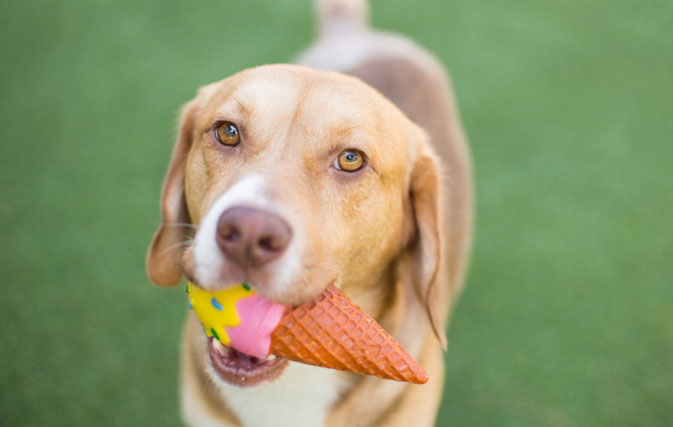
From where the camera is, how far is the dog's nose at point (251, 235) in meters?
1.57

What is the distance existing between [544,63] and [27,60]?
468 cm

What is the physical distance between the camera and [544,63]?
542 cm

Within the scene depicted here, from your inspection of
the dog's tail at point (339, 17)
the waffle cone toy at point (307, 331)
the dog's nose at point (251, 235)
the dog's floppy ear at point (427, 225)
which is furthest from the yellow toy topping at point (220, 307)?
the dog's tail at point (339, 17)

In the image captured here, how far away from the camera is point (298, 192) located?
1.82 meters

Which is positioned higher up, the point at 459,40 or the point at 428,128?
the point at 459,40

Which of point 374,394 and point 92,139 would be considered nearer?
point 374,394

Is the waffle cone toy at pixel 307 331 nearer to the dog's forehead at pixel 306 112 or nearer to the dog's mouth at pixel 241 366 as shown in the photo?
the dog's mouth at pixel 241 366

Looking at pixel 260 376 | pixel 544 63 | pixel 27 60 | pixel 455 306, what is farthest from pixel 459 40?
pixel 260 376

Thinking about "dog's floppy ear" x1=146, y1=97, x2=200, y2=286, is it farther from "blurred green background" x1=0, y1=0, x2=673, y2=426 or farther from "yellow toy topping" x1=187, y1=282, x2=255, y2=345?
"blurred green background" x1=0, y1=0, x2=673, y2=426

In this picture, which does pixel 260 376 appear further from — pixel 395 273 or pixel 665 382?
pixel 665 382

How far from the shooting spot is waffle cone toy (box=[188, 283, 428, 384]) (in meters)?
1.75

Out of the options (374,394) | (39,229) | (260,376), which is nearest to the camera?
(260,376)

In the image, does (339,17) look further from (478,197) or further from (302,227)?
(302,227)

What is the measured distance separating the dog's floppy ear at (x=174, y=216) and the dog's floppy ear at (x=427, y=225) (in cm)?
98
